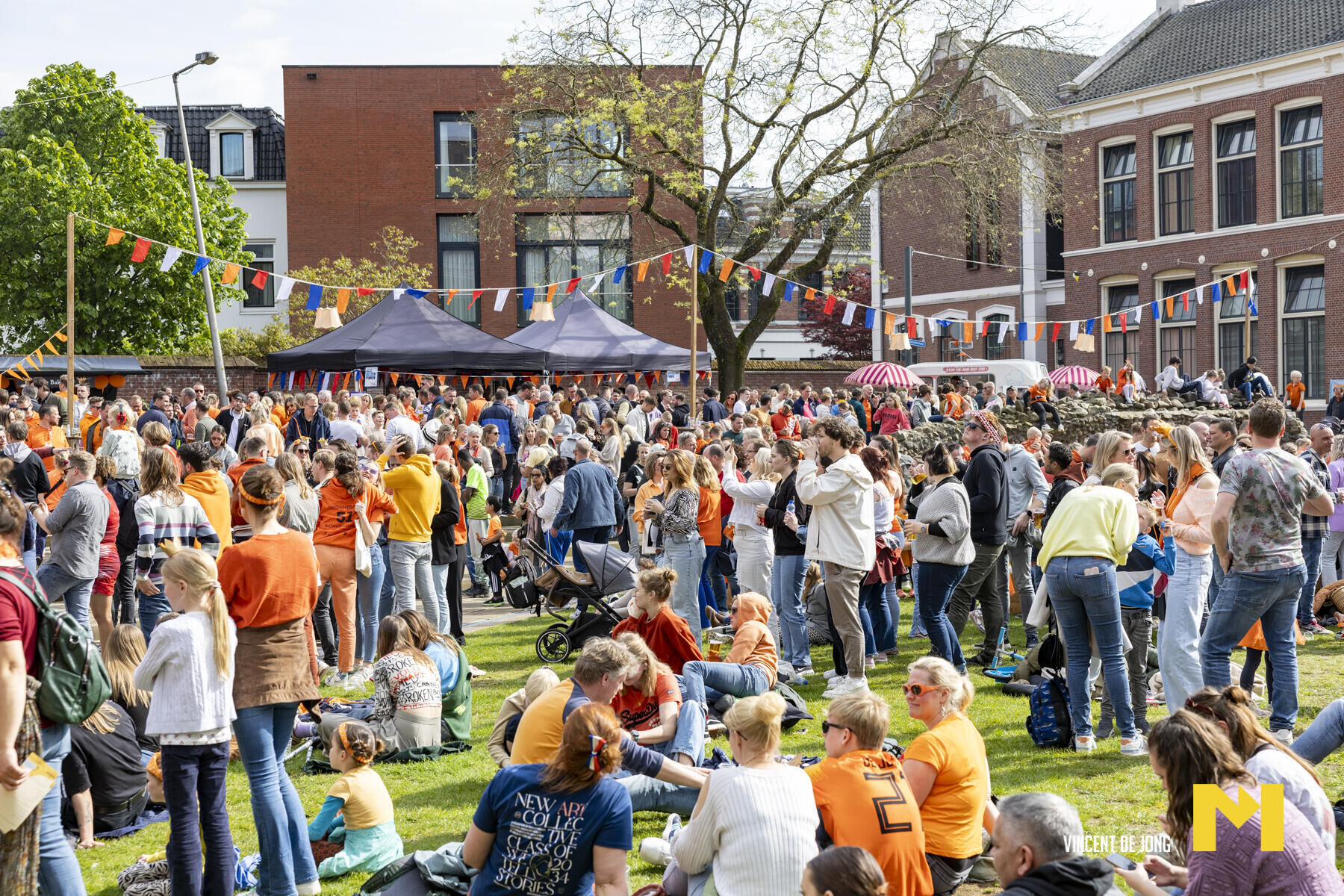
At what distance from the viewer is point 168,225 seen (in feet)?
110

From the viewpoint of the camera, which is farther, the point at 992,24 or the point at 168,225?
the point at 168,225

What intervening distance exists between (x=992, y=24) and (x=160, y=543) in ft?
69.3

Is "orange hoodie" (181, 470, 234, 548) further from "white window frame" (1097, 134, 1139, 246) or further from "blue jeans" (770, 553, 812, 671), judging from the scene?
"white window frame" (1097, 134, 1139, 246)

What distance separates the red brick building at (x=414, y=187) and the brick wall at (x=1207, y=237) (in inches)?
464

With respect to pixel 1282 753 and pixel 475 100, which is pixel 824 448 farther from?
pixel 475 100

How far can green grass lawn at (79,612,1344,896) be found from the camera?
5535mm

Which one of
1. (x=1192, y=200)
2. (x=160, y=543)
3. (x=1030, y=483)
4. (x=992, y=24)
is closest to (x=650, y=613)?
(x=160, y=543)

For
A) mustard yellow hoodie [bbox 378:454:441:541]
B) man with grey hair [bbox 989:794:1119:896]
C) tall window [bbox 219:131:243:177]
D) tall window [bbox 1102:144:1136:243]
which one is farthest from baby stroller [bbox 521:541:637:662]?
tall window [bbox 219:131:243:177]

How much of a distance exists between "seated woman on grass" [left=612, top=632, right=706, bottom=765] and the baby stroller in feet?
10.6

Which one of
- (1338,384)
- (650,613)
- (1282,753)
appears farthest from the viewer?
(1338,384)

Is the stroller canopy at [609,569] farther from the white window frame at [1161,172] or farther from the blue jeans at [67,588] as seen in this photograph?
the white window frame at [1161,172]

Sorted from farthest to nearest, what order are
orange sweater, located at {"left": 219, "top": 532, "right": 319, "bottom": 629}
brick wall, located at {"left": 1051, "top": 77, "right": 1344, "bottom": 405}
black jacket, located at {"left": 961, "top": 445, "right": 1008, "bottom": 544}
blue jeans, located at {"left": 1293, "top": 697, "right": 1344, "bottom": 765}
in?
1. brick wall, located at {"left": 1051, "top": 77, "right": 1344, "bottom": 405}
2. black jacket, located at {"left": 961, "top": 445, "right": 1008, "bottom": 544}
3. blue jeans, located at {"left": 1293, "top": 697, "right": 1344, "bottom": 765}
4. orange sweater, located at {"left": 219, "top": 532, "right": 319, "bottom": 629}

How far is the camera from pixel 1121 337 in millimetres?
33656

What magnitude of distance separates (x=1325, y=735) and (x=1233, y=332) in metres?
28.5
